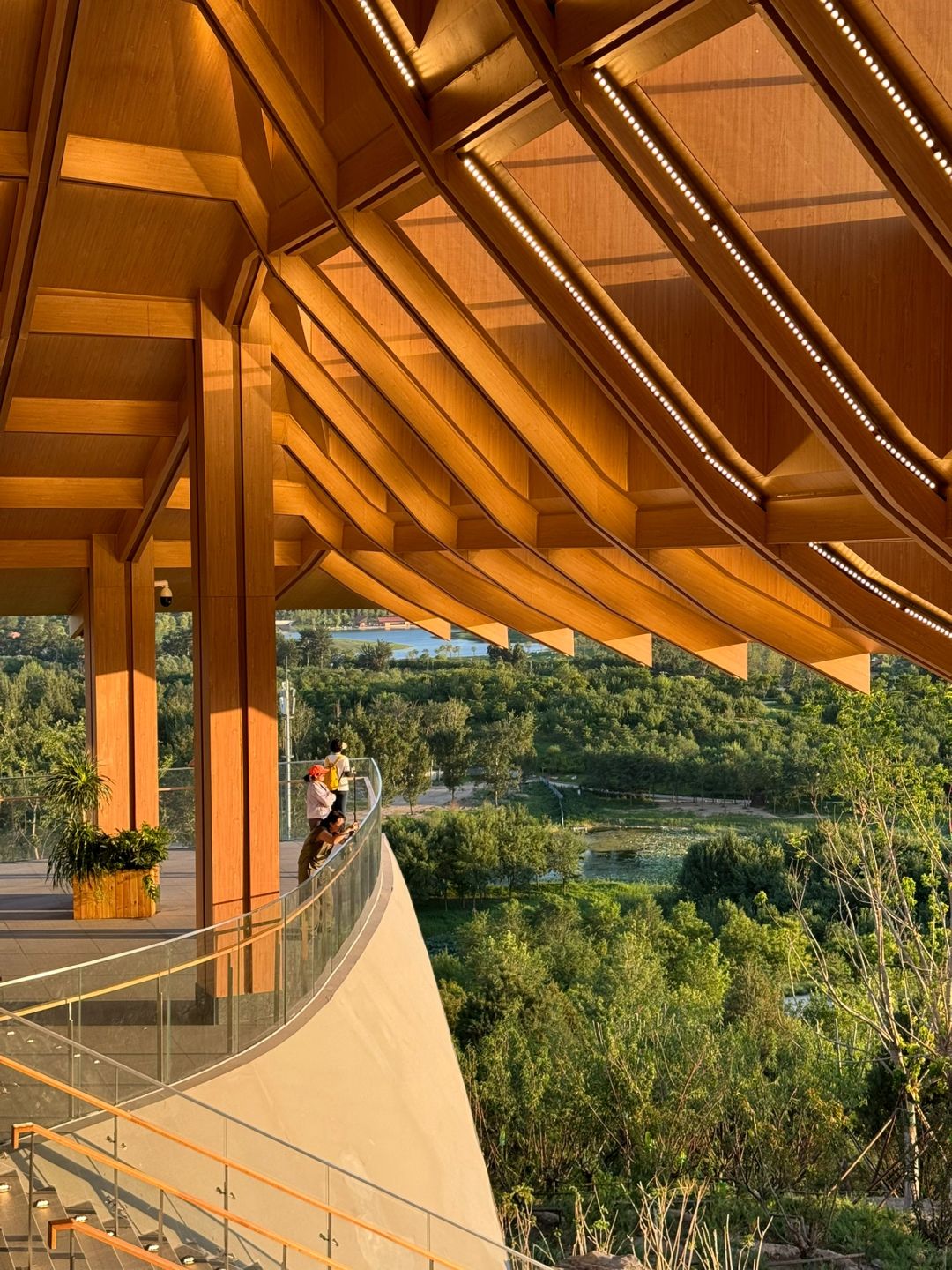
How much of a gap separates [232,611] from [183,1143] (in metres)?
4.79

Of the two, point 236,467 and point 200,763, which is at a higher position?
point 236,467

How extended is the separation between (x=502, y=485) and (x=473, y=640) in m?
41.8

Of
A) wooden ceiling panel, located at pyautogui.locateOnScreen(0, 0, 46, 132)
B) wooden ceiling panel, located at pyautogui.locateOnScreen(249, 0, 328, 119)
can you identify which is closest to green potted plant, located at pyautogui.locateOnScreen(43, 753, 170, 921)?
wooden ceiling panel, located at pyautogui.locateOnScreen(0, 0, 46, 132)

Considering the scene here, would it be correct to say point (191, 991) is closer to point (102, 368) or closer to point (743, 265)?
point (743, 265)

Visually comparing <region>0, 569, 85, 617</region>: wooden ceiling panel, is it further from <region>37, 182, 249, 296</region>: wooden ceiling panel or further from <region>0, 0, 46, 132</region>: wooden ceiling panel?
<region>0, 0, 46, 132</region>: wooden ceiling panel

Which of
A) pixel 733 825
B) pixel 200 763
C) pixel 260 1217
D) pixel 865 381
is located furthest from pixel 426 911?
pixel 865 381

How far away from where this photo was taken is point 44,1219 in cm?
772

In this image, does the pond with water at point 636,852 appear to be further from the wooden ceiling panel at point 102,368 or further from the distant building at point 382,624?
the wooden ceiling panel at point 102,368

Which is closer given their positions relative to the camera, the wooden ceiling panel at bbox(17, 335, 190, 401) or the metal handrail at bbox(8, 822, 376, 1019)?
the metal handrail at bbox(8, 822, 376, 1019)

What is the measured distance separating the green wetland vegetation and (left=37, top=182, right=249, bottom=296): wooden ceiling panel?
8.02m

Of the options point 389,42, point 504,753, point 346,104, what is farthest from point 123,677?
point 504,753

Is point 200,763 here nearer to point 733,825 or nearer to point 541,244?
point 541,244

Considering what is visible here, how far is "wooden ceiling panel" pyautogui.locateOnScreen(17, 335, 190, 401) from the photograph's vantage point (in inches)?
505

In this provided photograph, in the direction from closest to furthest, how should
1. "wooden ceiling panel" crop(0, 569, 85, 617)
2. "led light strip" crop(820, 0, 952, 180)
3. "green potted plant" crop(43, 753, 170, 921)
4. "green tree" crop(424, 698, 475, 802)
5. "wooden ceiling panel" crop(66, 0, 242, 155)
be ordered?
"led light strip" crop(820, 0, 952, 180) < "wooden ceiling panel" crop(66, 0, 242, 155) < "green potted plant" crop(43, 753, 170, 921) < "wooden ceiling panel" crop(0, 569, 85, 617) < "green tree" crop(424, 698, 475, 802)
